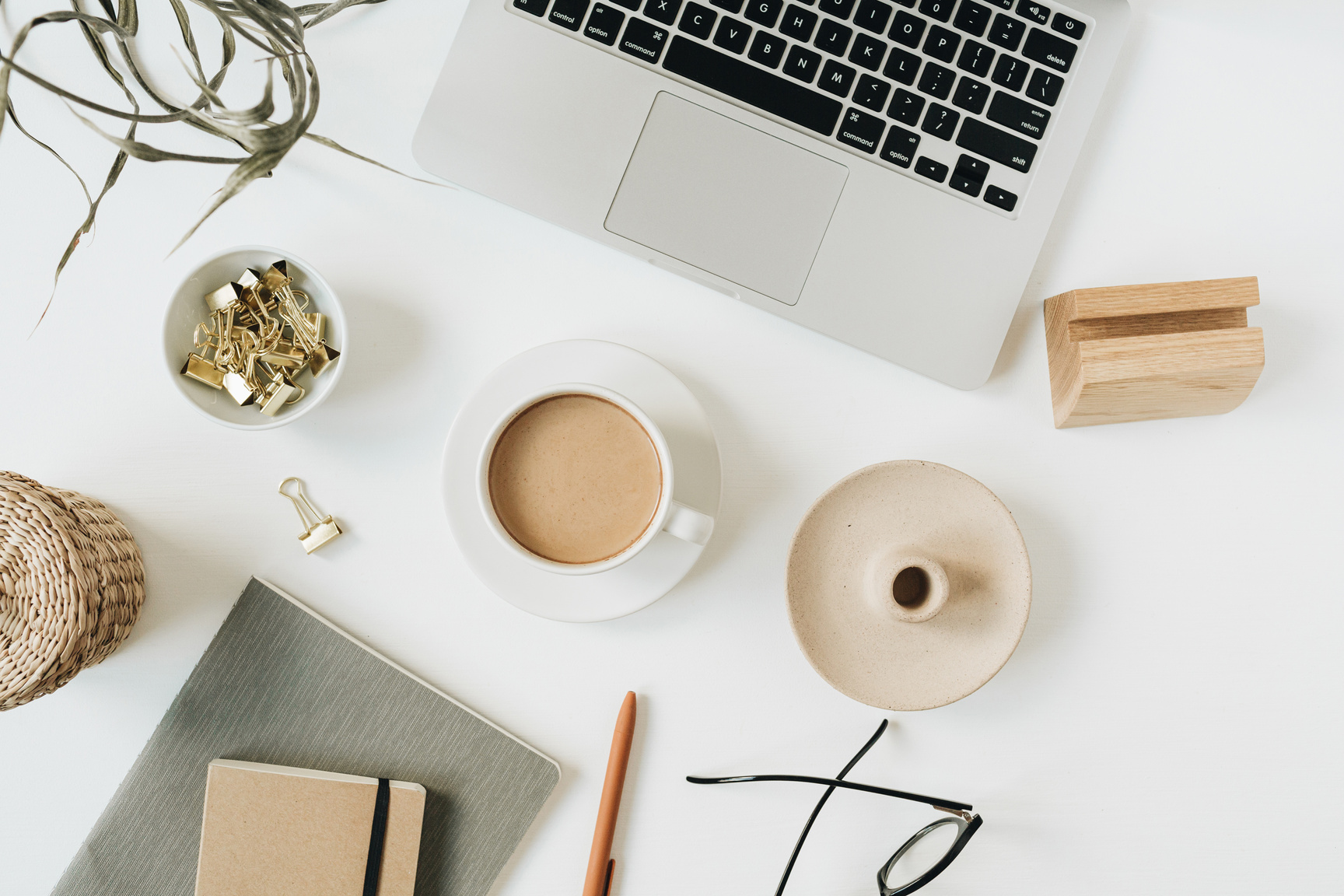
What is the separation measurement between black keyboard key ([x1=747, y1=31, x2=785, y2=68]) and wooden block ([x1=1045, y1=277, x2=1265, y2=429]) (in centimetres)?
34

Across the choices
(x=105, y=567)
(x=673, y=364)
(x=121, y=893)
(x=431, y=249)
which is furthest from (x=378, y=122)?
(x=121, y=893)

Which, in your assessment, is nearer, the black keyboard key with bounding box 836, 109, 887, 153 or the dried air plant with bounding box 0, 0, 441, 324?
the dried air plant with bounding box 0, 0, 441, 324

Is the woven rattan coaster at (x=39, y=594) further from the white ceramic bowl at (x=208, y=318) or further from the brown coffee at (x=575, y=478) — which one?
the brown coffee at (x=575, y=478)

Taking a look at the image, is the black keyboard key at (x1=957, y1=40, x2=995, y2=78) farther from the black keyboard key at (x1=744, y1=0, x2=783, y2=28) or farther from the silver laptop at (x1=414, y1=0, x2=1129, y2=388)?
the black keyboard key at (x1=744, y1=0, x2=783, y2=28)

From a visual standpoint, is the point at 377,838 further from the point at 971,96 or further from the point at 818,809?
the point at 971,96

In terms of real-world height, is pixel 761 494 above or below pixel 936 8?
below

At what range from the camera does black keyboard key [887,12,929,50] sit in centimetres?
75

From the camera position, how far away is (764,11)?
75cm

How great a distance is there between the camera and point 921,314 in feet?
2.53

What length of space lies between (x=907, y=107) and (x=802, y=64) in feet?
0.34

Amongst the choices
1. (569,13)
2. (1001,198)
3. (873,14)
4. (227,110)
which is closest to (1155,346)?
(1001,198)

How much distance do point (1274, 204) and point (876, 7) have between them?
0.46m

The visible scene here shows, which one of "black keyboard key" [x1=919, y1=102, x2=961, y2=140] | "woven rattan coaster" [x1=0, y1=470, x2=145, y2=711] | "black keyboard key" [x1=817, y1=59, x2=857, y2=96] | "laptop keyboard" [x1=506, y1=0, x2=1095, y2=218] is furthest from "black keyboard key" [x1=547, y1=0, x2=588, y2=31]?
"woven rattan coaster" [x1=0, y1=470, x2=145, y2=711]

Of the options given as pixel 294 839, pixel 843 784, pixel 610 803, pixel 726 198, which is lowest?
pixel 294 839
